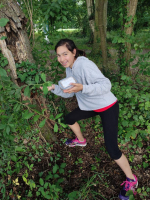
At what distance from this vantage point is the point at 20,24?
60.2 inches

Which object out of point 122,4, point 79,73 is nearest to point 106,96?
point 79,73

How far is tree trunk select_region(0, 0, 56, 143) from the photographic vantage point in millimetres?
1441

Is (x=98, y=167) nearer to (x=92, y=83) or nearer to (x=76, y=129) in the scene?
(x=76, y=129)

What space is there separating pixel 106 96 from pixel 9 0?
1.47 metres

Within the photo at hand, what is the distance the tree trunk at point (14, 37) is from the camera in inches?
56.7

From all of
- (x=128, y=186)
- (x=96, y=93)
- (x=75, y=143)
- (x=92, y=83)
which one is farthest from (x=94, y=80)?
(x=128, y=186)

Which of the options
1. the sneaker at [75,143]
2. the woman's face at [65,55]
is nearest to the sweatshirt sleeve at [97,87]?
the woman's face at [65,55]

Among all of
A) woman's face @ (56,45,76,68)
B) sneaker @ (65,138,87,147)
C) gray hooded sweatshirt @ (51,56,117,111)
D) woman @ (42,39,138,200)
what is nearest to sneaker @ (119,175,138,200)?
woman @ (42,39,138,200)

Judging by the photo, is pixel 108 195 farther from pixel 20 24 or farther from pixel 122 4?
pixel 122 4

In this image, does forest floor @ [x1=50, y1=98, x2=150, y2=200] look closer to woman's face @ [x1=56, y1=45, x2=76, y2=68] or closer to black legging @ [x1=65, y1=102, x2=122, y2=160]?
black legging @ [x1=65, y1=102, x2=122, y2=160]

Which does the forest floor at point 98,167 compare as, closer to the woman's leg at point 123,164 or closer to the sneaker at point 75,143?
the sneaker at point 75,143

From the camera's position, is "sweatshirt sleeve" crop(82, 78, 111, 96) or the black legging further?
the black legging

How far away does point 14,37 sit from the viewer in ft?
5.16

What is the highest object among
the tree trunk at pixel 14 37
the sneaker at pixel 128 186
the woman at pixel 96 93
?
the tree trunk at pixel 14 37
